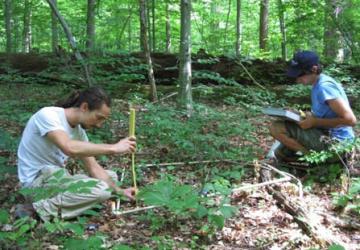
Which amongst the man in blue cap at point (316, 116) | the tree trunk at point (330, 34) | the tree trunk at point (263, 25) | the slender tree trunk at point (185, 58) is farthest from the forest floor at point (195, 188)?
the tree trunk at point (263, 25)

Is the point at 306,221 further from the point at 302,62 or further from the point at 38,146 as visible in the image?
the point at 38,146

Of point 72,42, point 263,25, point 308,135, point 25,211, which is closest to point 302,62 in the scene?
point 308,135

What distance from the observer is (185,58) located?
8133mm

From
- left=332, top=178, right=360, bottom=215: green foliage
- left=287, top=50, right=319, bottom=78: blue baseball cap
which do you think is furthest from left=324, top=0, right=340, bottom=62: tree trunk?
left=332, top=178, right=360, bottom=215: green foliage

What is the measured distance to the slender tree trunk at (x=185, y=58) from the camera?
781cm

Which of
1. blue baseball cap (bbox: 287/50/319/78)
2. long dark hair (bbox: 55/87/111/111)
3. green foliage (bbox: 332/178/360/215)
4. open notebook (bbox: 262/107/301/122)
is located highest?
blue baseball cap (bbox: 287/50/319/78)

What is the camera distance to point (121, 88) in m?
10.5

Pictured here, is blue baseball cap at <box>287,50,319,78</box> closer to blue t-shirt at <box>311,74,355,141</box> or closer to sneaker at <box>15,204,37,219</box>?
blue t-shirt at <box>311,74,355,141</box>

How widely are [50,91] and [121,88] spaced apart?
1584 millimetres

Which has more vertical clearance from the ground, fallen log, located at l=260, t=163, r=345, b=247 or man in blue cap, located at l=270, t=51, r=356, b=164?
man in blue cap, located at l=270, t=51, r=356, b=164

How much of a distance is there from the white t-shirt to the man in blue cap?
2388 mm

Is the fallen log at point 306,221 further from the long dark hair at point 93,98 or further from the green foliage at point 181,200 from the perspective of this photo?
the long dark hair at point 93,98

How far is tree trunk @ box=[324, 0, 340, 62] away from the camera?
8.74 metres

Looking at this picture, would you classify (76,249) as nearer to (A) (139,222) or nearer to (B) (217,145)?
(A) (139,222)
